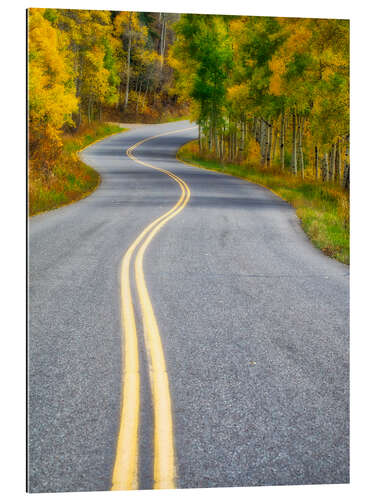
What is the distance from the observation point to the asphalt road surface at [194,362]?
2.68 meters

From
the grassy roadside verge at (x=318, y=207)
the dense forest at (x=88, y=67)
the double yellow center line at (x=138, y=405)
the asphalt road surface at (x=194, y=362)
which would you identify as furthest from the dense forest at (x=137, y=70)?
the double yellow center line at (x=138, y=405)

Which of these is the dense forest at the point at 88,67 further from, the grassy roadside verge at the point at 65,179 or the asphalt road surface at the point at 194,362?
the asphalt road surface at the point at 194,362

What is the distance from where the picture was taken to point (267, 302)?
552 centimetres

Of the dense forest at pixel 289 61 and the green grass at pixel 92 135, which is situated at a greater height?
the dense forest at pixel 289 61

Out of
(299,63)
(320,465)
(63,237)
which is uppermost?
(299,63)

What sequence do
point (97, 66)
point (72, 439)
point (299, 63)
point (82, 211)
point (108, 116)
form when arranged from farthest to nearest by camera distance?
1. point (82, 211)
2. point (108, 116)
3. point (299, 63)
4. point (97, 66)
5. point (72, 439)

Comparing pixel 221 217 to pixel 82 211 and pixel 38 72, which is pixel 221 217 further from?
pixel 38 72

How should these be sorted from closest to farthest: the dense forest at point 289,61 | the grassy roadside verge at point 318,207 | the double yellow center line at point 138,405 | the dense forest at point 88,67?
the double yellow center line at point 138,405 → the dense forest at point 88,67 → the dense forest at point 289,61 → the grassy roadside verge at point 318,207

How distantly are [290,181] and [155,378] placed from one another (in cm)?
1155

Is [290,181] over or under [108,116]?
under

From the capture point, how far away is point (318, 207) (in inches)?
356

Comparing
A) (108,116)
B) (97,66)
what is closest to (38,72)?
(97,66)

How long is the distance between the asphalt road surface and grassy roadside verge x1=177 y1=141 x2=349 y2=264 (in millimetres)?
284

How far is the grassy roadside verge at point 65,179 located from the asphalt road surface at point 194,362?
39 cm
